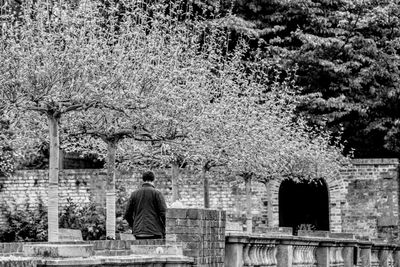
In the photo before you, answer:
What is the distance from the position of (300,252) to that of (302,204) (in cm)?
2212

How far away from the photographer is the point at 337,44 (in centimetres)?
3753

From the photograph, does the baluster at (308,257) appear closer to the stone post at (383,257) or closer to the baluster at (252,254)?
the baluster at (252,254)

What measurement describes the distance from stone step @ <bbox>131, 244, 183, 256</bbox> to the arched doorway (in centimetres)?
2637

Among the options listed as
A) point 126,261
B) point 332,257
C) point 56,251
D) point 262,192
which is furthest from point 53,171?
point 262,192

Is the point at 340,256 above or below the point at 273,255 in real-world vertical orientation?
below

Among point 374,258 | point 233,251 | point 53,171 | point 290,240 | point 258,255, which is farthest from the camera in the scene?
point 374,258

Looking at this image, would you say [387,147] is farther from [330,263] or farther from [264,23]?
[330,263]

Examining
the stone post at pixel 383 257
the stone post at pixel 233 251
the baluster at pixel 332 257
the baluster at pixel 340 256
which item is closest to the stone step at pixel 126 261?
the stone post at pixel 233 251

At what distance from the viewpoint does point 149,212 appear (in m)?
16.1

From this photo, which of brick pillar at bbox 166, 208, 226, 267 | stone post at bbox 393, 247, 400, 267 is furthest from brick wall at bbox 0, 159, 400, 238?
brick pillar at bbox 166, 208, 226, 267

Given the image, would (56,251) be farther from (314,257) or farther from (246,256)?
(314,257)

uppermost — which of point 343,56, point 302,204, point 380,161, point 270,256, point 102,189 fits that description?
point 343,56

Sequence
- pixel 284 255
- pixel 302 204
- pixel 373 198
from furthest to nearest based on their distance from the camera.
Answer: pixel 302 204, pixel 373 198, pixel 284 255

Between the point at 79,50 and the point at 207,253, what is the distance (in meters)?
8.42
